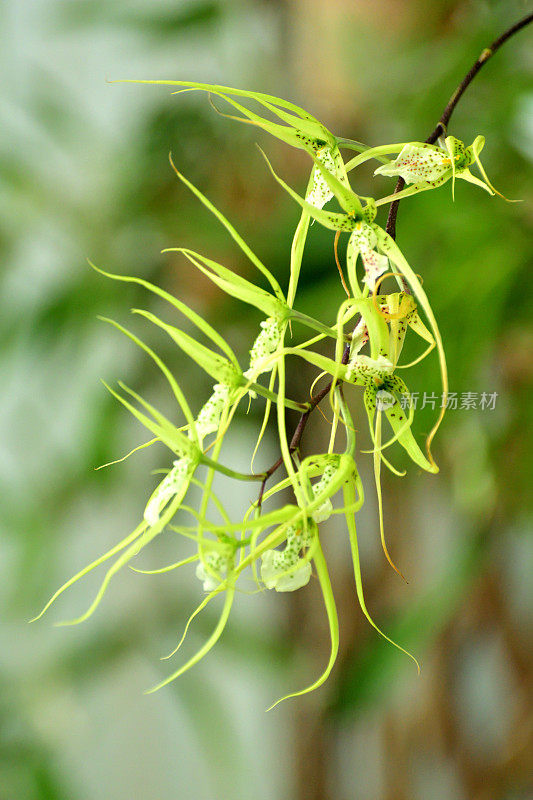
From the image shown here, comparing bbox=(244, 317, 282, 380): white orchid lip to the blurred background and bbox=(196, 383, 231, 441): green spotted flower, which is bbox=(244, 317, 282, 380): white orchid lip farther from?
the blurred background

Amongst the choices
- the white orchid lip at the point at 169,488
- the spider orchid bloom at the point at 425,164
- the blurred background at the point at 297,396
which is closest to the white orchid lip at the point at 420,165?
the spider orchid bloom at the point at 425,164

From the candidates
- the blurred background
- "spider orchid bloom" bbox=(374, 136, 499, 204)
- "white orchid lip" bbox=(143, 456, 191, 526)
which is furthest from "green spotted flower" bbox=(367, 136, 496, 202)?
the blurred background

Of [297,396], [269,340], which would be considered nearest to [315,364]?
[269,340]

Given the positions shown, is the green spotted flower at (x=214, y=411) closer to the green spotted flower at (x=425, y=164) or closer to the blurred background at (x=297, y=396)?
the green spotted flower at (x=425, y=164)

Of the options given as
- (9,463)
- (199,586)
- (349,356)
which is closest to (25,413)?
(9,463)

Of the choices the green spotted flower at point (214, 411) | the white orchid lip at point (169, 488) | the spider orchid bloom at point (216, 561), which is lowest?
the spider orchid bloom at point (216, 561)

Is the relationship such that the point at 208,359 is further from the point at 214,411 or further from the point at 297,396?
the point at 297,396

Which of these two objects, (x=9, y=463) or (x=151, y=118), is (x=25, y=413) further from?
(x=151, y=118)
